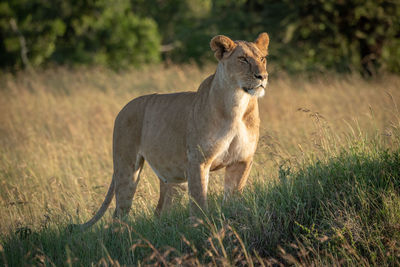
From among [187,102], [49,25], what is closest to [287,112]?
[187,102]

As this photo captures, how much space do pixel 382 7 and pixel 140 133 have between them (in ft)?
39.2

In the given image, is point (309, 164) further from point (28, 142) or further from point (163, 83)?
point (163, 83)

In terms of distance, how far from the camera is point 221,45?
3.95 metres

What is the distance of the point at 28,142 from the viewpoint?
26.2 ft

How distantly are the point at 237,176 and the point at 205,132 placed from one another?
1.84 ft

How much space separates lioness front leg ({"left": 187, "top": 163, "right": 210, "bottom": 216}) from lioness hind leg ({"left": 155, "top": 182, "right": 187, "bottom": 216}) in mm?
718

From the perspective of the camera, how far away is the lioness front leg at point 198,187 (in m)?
3.80

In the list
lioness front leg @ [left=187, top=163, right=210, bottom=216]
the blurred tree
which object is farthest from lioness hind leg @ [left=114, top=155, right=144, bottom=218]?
the blurred tree

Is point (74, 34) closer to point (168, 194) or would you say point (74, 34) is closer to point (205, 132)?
point (168, 194)

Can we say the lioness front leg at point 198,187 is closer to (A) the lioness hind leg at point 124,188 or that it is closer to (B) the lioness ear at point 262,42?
(A) the lioness hind leg at point 124,188

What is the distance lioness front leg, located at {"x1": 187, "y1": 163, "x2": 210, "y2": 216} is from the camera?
3.80 meters

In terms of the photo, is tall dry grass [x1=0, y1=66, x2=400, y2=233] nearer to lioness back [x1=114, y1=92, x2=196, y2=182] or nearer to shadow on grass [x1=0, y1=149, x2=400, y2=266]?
shadow on grass [x1=0, y1=149, x2=400, y2=266]

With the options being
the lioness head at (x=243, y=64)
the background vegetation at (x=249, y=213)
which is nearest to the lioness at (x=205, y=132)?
the lioness head at (x=243, y=64)

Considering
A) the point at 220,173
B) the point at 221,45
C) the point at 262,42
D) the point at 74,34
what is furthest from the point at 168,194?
the point at 74,34
